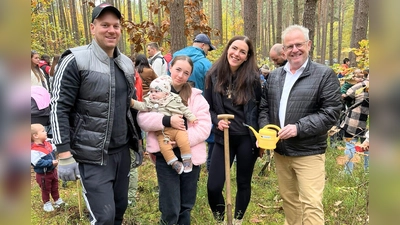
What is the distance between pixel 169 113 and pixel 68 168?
1.03 meters

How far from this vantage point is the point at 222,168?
11.1 ft

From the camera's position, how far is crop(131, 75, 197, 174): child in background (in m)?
2.87

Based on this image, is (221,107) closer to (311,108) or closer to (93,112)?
(311,108)

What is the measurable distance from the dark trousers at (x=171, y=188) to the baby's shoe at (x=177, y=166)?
0.07 metres

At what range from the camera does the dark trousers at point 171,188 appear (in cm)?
Answer: 292

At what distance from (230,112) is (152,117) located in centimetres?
88

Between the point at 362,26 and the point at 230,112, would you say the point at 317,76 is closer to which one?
the point at 230,112

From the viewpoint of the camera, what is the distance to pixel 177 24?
6332mm

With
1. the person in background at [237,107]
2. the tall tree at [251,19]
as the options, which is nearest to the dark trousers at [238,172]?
the person in background at [237,107]

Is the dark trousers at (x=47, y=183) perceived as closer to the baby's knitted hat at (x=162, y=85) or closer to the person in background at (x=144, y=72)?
the person in background at (x=144, y=72)

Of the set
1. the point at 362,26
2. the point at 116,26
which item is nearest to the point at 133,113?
the point at 116,26

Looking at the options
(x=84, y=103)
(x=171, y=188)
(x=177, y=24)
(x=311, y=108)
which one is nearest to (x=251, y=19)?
(x=177, y=24)

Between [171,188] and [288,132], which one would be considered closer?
[288,132]

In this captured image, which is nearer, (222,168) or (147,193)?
(222,168)
